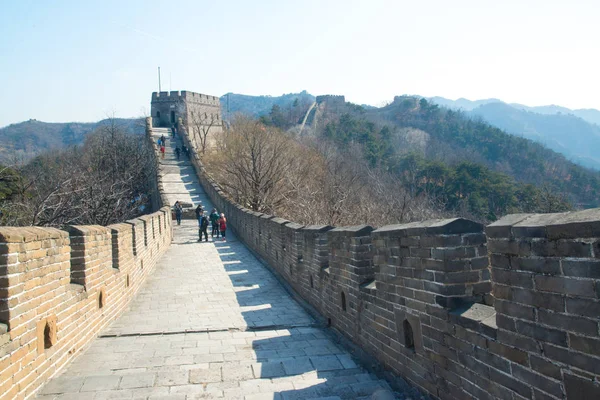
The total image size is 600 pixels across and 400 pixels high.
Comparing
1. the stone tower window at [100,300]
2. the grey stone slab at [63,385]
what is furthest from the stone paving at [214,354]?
the stone tower window at [100,300]

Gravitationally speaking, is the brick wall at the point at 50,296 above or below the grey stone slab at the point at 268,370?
above

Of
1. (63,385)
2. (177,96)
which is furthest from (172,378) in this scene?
(177,96)

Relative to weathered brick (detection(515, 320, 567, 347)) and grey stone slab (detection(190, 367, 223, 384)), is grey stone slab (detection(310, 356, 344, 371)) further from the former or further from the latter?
weathered brick (detection(515, 320, 567, 347))

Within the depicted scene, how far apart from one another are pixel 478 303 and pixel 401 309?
0.82 meters

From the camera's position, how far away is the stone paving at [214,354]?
4215 millimetres

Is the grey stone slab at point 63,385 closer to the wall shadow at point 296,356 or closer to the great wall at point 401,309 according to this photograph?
the great wall at point 401,309

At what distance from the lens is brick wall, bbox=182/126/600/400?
2311mm

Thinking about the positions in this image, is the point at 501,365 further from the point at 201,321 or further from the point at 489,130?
the point at 489,130

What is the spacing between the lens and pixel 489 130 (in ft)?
296

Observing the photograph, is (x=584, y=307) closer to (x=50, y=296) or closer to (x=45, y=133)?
(x=50, y=296)

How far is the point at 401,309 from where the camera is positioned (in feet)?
13.7

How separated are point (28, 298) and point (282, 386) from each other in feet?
7.01

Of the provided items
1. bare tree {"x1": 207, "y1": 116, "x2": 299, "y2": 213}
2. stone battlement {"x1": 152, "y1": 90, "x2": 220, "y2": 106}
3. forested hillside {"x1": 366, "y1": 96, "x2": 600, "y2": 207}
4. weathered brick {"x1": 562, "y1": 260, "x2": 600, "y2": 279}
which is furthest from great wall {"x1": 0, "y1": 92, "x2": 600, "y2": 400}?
stone battlement {"x1": 152, "y1": 90, "x2": 220, "y2": 106}

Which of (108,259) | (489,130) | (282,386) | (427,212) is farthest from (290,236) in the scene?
(489,130)
